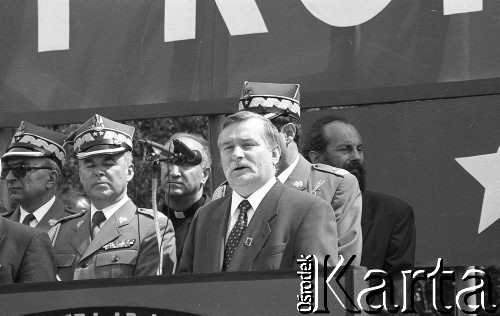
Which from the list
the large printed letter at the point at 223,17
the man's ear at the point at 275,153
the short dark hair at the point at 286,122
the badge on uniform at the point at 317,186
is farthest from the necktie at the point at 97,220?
the large printed letter at the point at 223,17

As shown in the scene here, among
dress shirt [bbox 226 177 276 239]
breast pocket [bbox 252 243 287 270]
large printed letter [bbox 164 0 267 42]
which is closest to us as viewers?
breast pocket [bbox 252 243 287 270]

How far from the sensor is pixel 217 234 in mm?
5109

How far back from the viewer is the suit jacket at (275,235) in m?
4.87

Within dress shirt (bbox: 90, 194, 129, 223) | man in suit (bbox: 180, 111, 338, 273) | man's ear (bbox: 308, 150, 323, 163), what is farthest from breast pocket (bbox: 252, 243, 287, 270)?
man's ear (bbox: 308, 150, 323, 163)

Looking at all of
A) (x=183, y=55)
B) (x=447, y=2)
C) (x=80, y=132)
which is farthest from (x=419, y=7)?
(x=80, y=132)

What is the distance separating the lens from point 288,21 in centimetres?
706

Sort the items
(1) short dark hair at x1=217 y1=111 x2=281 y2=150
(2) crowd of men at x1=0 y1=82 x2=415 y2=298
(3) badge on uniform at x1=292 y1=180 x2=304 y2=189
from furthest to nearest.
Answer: (3) badge on uniform at x1=292 y1=180 x2=304 y2=189 < (1) short dark hair at x1=217 y1=111 x2=281 y2=150 < (2) crowd of men at x1=0 y1=82 x2=415 y2=298

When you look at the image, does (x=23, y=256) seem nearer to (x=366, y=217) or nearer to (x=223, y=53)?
(x=366, y=217)

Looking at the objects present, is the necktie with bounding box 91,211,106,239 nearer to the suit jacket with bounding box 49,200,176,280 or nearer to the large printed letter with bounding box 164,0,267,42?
the suit jacket with bounding box 49,200,176,280

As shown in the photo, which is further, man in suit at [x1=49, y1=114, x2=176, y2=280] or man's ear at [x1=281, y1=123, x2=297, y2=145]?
man's ear at [x1=281, y1=123, x2=297, y2=145]

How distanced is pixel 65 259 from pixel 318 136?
1.55 m

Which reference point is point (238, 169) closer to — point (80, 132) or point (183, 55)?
point (80, 132)

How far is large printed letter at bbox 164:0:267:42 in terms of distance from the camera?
7.12 m

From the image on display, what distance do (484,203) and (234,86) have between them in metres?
1.69
